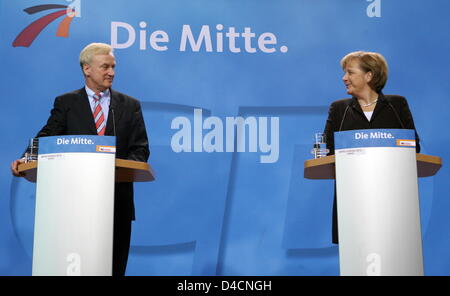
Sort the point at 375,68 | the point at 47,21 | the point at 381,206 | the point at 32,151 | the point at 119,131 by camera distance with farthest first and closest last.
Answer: the point at 47,21 → the point at 375,68 → the point at 119,131 → the point at 32,151 → the point at 381,206

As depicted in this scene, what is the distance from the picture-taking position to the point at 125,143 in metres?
3.81

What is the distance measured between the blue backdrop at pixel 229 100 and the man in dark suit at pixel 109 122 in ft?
3.55

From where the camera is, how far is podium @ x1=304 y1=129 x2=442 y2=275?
2.79 m

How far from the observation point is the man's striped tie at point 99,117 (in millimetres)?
3802

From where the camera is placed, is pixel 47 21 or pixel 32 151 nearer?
pixel 32 151

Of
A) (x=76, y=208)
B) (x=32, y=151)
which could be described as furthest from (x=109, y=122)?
(x=76, y=208)

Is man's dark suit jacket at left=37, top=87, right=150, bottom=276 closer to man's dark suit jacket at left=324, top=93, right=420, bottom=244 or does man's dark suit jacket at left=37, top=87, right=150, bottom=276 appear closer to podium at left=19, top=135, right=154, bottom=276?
podium at left=19, top=135, right=154, bottom=276

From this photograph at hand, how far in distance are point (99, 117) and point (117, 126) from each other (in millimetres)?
158

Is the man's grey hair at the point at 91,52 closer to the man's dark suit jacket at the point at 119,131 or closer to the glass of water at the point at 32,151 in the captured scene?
the man's dark suit jacket at the point at 119,131

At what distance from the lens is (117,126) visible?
379 cm

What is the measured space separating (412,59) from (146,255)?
108 inches

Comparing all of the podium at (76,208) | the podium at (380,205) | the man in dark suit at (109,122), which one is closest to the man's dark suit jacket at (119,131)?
the man in dark suit at (109,122)

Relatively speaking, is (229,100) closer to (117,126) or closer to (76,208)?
(117,126)
